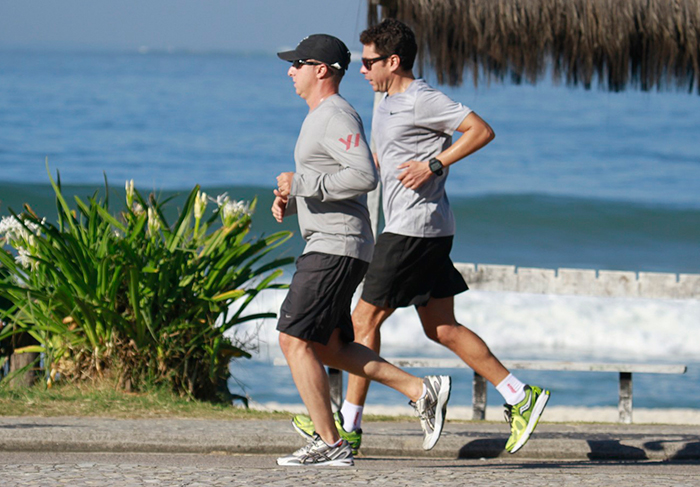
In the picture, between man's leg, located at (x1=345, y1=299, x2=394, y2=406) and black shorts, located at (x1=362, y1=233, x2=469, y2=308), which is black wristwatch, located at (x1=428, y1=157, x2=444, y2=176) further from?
man's leg, located at (x1=345, y1=299, x2=394, y2=406)

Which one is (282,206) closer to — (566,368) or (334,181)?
(334,181)

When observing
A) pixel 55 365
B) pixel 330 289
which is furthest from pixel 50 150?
pixel 330 289

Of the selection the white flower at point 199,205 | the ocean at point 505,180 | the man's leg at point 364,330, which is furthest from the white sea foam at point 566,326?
the man's leg at point 364,330

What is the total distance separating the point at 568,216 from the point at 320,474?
2365cm

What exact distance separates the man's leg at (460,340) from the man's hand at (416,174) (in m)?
0.54

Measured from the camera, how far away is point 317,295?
378cm

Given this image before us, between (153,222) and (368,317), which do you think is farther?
(153,222)

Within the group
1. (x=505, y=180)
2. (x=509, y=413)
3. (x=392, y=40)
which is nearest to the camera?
(x=509, y=413)

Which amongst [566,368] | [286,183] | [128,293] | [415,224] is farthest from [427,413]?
[566,368]

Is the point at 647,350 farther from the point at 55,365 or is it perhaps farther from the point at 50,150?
the point at 50,150

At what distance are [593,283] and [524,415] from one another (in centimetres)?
314

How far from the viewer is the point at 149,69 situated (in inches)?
2825

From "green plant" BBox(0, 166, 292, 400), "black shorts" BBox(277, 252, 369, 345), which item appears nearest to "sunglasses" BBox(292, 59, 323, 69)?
"black shorts" BBox(277, 252, 369, 345)

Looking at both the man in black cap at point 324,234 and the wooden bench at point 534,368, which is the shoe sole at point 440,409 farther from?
the wooden bench at point 534,368
